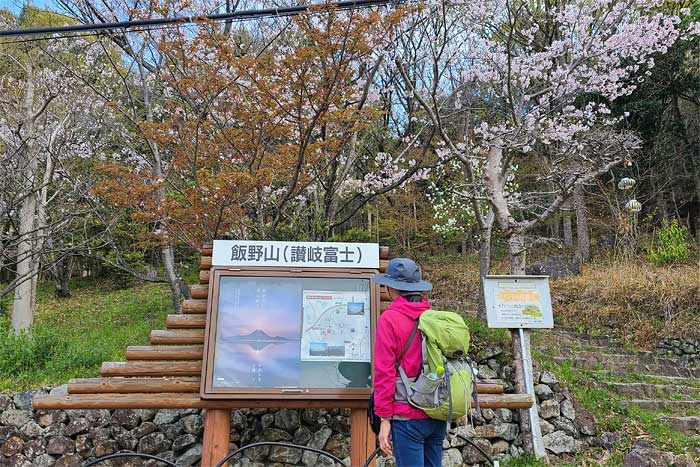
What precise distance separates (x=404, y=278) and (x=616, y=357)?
6.01 metres

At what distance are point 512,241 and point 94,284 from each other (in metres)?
18.1

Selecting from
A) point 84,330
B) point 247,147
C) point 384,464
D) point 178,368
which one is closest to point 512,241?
point 384,464

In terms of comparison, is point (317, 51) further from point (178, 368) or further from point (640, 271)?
point (640, 271)

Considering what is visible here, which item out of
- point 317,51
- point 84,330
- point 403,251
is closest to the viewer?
point 317,51

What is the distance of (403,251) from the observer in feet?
49.4

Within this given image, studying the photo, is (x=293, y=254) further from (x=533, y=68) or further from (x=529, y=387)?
(x=533, y=68)

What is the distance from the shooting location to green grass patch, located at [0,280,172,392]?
222 inches


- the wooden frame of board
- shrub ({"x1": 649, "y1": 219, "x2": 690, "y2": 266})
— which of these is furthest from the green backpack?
shrub ({"x1": 649, "y1": 219, "x2": 690, "y2": 266})

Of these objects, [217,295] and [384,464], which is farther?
[384,464]

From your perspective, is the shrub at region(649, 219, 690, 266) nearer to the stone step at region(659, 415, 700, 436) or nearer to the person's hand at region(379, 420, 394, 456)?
the stone step at region(659, 415, 700, 436)

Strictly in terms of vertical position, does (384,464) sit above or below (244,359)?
below

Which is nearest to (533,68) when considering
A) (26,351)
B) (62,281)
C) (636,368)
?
(636,368)

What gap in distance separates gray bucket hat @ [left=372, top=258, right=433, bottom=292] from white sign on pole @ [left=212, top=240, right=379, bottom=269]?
0.99 metres

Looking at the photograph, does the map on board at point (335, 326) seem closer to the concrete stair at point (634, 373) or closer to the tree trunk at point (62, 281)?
the concrete stair at point (634, 373)
